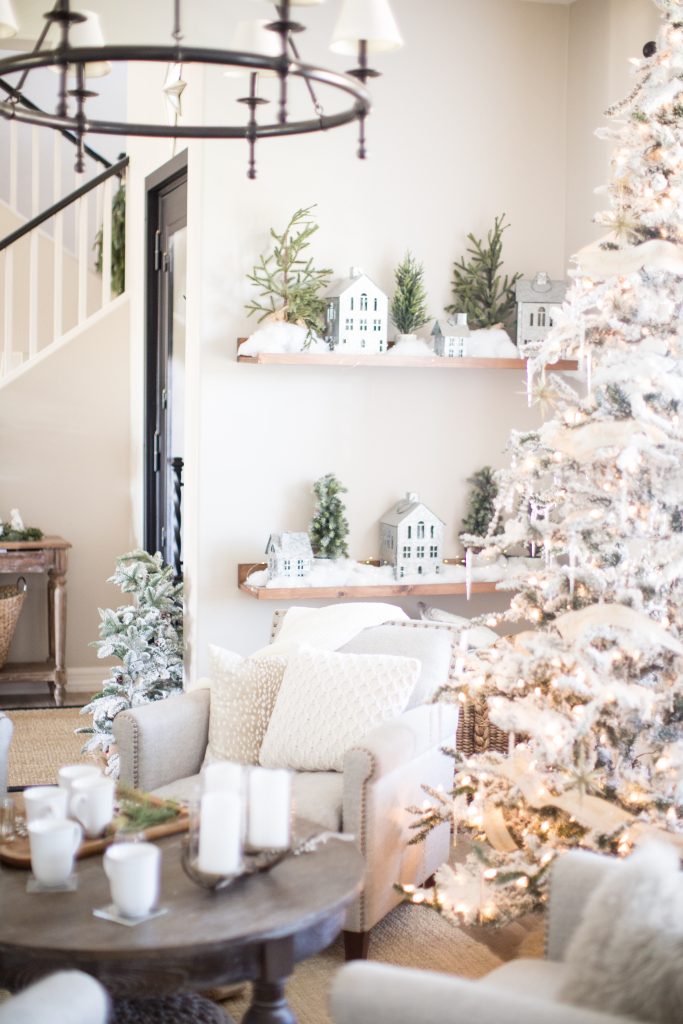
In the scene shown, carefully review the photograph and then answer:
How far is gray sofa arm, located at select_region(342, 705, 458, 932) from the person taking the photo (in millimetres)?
2955

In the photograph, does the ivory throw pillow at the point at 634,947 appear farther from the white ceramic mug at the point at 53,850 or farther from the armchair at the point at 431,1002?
the white ceramic mug at the point at 53,850

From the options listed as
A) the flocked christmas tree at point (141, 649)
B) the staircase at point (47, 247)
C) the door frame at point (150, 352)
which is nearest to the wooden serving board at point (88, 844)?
the flocked christmas tree at point (141, 649)

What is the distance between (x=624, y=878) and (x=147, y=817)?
3.84ft

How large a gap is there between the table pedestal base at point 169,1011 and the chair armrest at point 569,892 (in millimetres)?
676

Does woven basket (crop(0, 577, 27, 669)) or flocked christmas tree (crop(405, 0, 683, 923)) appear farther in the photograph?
woven basket (crop(0, 577, 27, 669))

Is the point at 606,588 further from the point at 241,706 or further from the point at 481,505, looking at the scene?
the point at 481,505

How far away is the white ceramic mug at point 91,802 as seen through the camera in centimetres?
241

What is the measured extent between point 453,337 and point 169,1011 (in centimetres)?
295

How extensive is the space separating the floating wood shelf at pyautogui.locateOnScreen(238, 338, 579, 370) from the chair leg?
2.11m

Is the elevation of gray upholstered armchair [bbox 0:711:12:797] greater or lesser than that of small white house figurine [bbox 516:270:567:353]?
lesser

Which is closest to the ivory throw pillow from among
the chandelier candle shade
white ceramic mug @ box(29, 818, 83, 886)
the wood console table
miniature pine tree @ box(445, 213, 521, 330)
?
white ceramic mug @ box(29, 818, 83, 886)

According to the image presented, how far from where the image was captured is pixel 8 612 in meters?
5.72

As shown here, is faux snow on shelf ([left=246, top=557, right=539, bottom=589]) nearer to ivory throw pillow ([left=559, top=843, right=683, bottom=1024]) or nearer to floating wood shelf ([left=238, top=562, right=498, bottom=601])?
floating wood shelf ([left=238, top=562, right=498, bottom=601])

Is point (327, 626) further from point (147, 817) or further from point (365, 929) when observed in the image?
point (147, 817)
